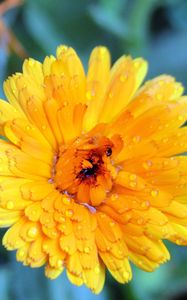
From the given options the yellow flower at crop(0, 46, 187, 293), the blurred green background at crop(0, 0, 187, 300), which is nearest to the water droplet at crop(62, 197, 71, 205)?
the yellow flower at crop(0, 46, 187, 293)

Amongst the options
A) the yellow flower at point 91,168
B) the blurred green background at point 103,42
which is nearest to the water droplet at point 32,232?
the yellow flower at point 91,168

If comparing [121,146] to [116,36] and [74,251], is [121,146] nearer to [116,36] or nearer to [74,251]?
[74,251]

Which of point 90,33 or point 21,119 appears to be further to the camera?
point 90,33

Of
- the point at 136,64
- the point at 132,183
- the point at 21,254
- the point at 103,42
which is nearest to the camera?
the point at 21,254

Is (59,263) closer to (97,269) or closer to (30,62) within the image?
(97,269)

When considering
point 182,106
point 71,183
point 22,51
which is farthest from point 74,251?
point 22,51

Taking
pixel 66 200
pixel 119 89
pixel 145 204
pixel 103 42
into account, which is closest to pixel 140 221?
pixel 145 204

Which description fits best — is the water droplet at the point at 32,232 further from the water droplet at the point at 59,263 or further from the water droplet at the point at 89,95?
the water droplet at the point at 89,95
